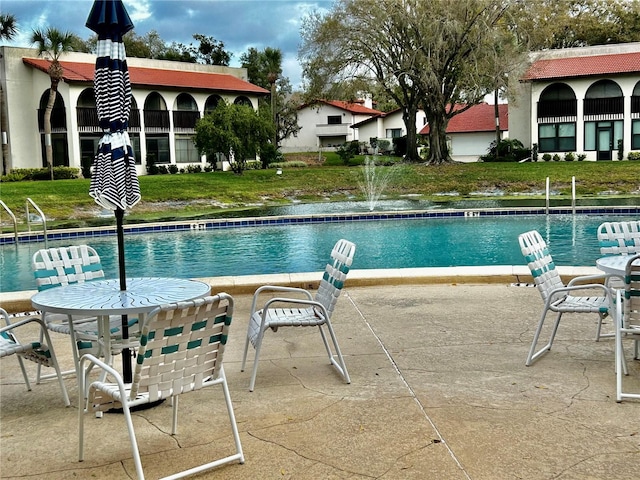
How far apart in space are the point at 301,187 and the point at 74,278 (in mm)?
24820

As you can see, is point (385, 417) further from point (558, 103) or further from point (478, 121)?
point (478, 121)

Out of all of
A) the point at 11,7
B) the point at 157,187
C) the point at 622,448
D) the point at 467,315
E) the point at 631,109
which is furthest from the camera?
the point at 631,109

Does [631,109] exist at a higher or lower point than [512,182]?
higher

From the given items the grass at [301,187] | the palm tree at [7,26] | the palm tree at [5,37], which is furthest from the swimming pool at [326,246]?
the palm tree at [7,26]

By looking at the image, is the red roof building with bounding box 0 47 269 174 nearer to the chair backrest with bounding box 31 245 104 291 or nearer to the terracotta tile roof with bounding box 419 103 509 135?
the terracotta tile roof with bounding box 419 103 509 135

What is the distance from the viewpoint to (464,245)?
45.6ft

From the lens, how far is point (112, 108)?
171 inches

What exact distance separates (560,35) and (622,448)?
51568 millimetres

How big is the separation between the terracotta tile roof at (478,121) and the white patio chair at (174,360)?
151 ft

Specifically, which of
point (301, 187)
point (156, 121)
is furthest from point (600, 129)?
point (156, 121)

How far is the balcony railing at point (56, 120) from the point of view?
35312 mm

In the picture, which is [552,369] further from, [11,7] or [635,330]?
[11,7]

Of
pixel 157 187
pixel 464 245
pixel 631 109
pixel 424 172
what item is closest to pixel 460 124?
pixel 631 109

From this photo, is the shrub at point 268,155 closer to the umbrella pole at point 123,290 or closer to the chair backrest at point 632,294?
the umbrella pole at point 123,290
